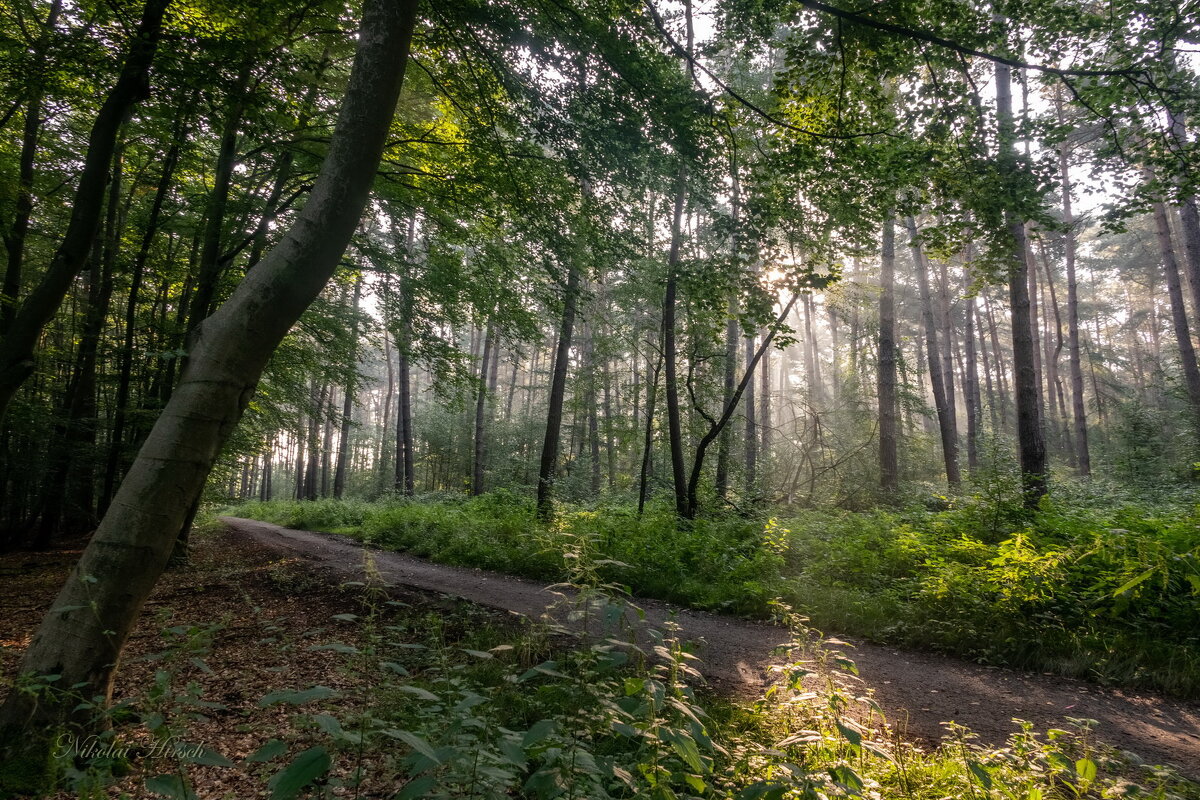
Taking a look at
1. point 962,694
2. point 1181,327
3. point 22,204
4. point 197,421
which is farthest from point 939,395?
point 22,204

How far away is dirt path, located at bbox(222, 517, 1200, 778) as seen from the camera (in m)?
3.46

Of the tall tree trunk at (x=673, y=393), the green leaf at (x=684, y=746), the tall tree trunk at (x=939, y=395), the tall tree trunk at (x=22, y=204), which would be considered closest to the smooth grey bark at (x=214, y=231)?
the tall tree trunk at (x=22, y=204)

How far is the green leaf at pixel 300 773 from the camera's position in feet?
3.76

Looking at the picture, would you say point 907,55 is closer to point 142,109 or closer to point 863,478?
point 142,109

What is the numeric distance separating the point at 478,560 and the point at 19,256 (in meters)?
7.21

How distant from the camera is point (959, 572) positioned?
576 centimetres

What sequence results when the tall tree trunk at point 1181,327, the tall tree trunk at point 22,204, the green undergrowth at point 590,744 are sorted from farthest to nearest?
the tall tree trunk at point 1181,327
the tall tree trunk at point 22,204
the green undergrowth at point 590,744

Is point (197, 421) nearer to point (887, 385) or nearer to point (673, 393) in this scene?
point (673, 393)

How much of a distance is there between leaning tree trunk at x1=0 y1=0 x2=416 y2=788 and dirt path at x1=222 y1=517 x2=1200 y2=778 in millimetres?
2457

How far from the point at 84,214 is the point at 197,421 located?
3.17 m

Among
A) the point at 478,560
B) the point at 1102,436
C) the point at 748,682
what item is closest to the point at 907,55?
the point at 748,682

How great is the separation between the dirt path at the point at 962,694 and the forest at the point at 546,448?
53 millimetres

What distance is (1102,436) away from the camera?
82.8 feet

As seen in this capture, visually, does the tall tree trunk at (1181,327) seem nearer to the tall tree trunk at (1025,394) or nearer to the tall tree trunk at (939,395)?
the tall tree trunk at (939,395)
